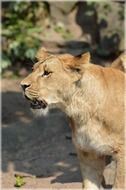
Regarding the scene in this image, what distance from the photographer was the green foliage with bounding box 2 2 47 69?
9312 mm

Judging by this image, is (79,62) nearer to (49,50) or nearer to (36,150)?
(36,150)

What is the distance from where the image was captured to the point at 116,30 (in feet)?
31.1

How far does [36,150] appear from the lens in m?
6.47

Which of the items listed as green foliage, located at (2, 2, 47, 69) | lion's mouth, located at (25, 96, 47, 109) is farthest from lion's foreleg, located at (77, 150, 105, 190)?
green foliage, located at (2, 2, 47, 69)

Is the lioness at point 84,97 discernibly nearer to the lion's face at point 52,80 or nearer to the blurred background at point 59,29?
the lion's face at point 52,80

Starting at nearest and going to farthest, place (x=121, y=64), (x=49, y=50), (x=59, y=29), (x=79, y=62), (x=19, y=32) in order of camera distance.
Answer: (x=79, y=62), (x=121, y=64), (x=19, y=32), (x=49, y=50), (x=59, y=29)

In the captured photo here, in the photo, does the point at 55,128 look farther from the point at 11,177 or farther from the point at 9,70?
the point at 9,70

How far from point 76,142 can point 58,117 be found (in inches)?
113

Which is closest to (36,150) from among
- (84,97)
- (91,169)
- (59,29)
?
(91,169)

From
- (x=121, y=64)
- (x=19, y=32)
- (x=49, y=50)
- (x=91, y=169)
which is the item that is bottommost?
(x=49, y=50)

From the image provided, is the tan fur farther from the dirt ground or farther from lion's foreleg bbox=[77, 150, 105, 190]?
the dirt ground

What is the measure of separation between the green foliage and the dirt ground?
1.39m

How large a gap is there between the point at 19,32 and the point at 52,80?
559cm

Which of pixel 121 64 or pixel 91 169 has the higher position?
pixel 121 64
